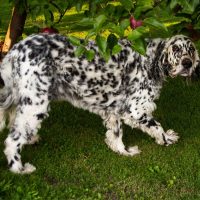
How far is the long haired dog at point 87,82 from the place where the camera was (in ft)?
18.0

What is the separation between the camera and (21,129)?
5531 mm

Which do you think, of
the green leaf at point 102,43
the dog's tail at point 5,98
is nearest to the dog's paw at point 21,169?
the dog's tail at point 5,98

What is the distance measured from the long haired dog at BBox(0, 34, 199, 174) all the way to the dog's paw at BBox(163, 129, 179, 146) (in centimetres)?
1

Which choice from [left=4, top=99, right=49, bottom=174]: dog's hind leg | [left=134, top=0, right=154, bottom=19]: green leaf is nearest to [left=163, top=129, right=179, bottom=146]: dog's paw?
[left=4, top=99, right=49, bottom=174]: dog's hind leg

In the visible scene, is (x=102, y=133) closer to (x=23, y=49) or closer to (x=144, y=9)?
(x=23, y=49)

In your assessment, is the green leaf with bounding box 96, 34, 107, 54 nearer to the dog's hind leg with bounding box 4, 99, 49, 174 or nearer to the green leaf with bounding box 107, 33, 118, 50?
the green leaf with bounding box 107, 33, 118, 50

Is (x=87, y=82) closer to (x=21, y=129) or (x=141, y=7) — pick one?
(x=21, y=129)

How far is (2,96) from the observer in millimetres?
5773

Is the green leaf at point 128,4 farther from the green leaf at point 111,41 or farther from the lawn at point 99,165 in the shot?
the lawn at point 99,165

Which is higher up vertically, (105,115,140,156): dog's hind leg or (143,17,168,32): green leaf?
(143,17,168,32): green leaf

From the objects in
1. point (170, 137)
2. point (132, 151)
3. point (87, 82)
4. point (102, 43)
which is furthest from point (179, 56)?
point (102, 43)

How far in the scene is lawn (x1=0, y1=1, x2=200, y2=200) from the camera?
5.32 meters

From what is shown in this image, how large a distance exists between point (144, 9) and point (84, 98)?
287cm

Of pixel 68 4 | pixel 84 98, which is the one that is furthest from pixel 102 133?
pixel 68 4
